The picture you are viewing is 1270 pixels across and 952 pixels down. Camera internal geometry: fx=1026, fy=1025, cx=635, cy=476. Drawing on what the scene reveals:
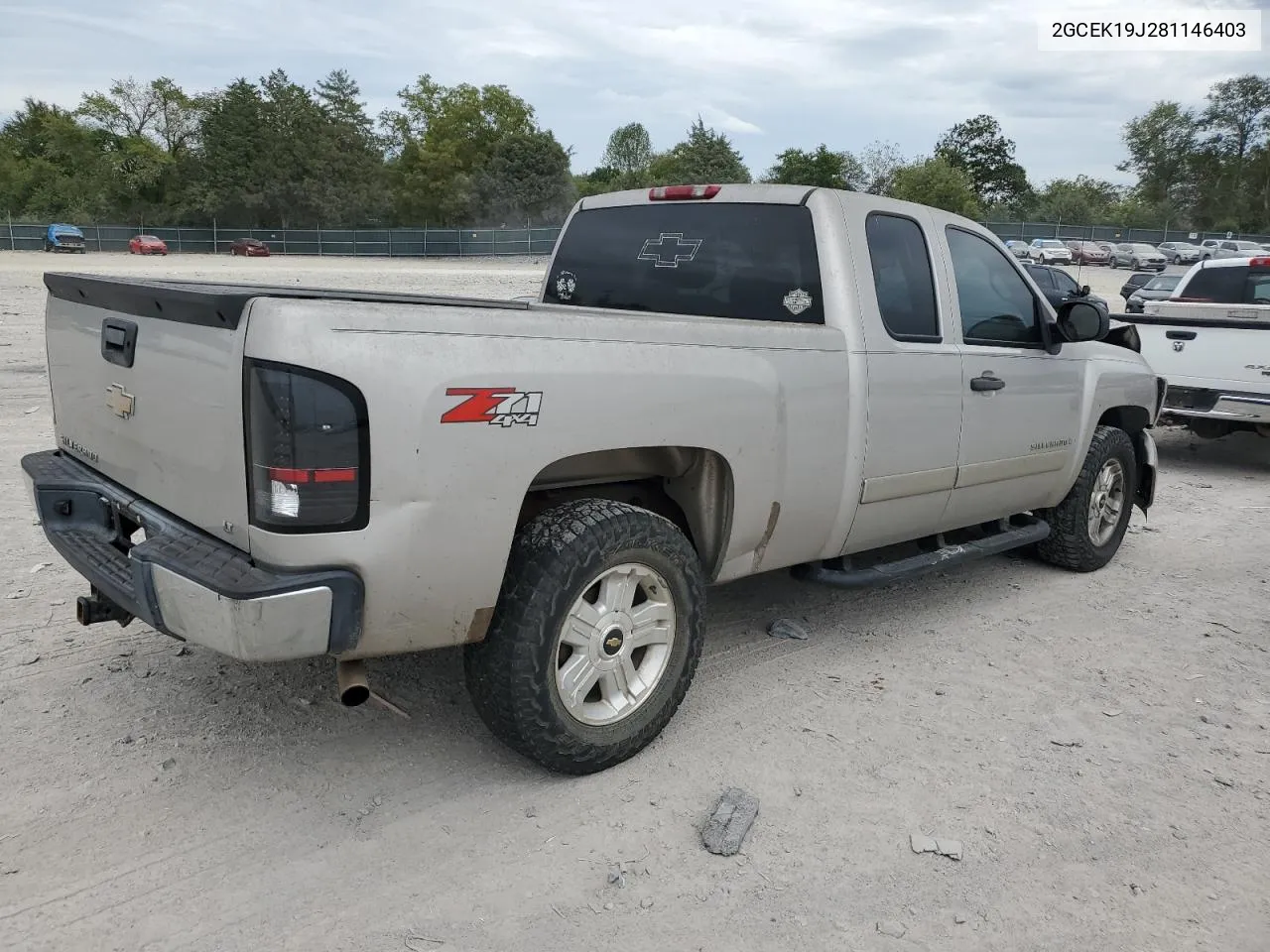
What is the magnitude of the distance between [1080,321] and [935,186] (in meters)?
63.3

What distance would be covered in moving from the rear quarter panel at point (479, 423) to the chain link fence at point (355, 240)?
52688 mm

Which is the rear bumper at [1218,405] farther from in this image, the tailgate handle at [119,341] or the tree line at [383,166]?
the tree line at [383,166]

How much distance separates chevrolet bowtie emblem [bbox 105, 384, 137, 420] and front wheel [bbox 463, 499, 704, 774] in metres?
1.29

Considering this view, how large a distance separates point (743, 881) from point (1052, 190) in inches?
4256

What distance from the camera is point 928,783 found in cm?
350

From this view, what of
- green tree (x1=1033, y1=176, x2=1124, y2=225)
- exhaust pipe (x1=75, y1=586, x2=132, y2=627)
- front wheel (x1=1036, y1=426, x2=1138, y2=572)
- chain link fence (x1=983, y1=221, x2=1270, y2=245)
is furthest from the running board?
green tree (x1=1033, y1=176, x2=1124, y2=225)

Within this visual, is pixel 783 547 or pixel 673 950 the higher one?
pixel 783 547

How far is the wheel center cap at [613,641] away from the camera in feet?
11.1

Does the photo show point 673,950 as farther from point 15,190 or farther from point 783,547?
point 15,190

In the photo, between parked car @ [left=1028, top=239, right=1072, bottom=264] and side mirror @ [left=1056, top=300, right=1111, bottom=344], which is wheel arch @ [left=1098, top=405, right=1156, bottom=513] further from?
parked car @ [left=1028, top=239, right=1072, bottom=264]

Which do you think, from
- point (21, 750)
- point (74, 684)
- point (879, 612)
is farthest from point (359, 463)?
point (879, 612)

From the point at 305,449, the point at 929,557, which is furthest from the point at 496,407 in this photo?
the point at 929,557

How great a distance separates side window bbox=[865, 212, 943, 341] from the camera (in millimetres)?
4238

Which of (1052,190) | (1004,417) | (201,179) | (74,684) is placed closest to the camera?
(74,684)
